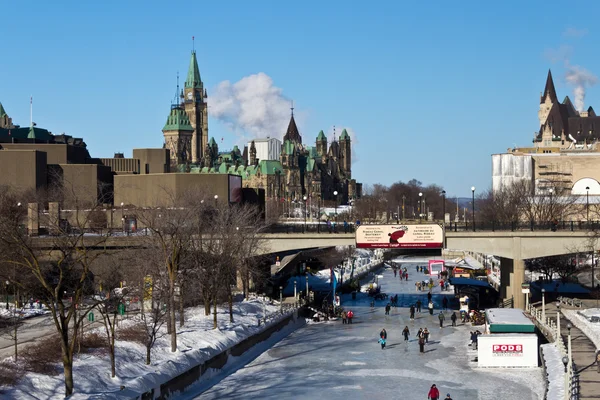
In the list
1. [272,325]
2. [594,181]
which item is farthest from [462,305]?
[594,181]

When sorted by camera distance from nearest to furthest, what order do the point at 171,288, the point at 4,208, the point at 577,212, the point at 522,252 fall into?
the point at 171,288, the point at 522,252, the point at 4,208, the point at 577,212

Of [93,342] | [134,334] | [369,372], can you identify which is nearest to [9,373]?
[93,342]

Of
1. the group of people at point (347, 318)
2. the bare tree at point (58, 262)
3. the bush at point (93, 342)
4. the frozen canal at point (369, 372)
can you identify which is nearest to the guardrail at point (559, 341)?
the frozen canal at point (369, 372)

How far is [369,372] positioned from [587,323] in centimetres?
1281

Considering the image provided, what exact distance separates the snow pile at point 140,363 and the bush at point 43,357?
2.18 feet

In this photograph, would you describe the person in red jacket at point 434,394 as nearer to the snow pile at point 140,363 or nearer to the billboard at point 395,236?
the snow pile at point 140,363

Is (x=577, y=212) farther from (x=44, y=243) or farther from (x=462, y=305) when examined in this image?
(x=44, y=243)

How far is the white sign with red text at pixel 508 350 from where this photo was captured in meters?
44.3

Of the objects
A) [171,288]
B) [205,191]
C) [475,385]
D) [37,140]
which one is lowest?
[475,385]

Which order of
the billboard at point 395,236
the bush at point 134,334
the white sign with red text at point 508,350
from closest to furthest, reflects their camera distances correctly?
1. the bush at point 134,334
2. the white sign with red text at point 508,350
3. the billboard at point 395,236

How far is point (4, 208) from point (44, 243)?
379 inches

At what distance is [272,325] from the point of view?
56.2 meters

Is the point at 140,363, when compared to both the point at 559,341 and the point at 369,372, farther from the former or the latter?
the point at 559,341

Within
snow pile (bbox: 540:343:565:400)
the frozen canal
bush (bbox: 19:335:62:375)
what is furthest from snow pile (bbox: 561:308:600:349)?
bush (bbox: 19:335:62:375)
